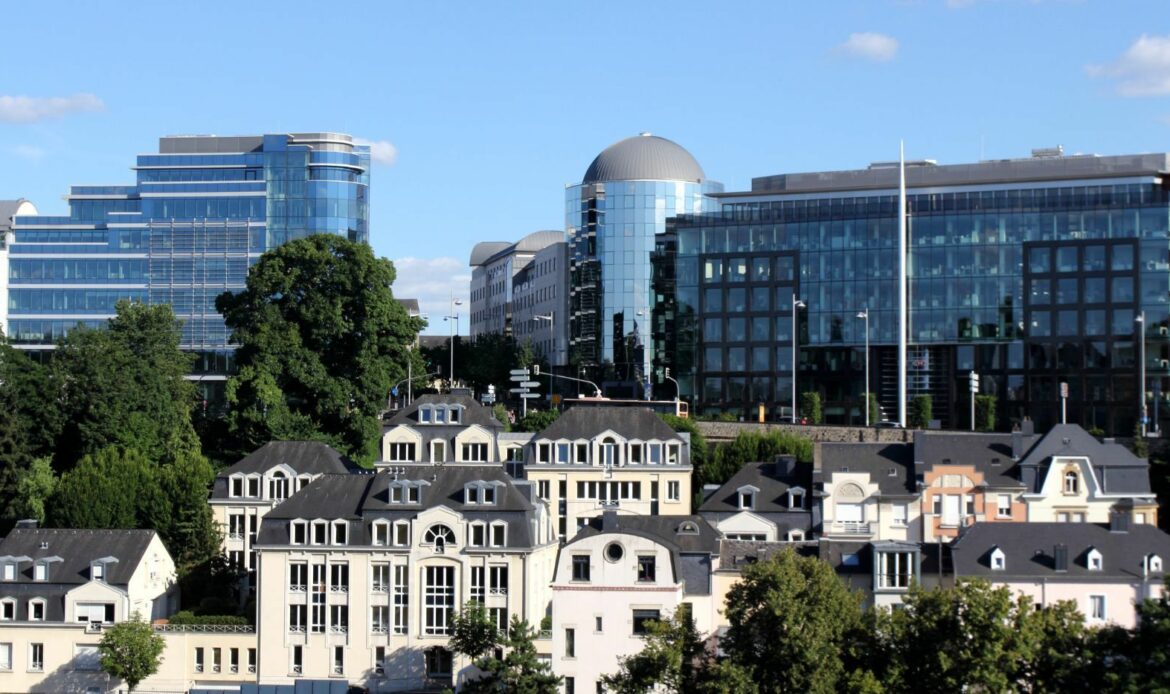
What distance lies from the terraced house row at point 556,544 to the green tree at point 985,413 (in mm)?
26242

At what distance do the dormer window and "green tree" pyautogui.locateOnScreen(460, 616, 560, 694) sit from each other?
22.1 metres

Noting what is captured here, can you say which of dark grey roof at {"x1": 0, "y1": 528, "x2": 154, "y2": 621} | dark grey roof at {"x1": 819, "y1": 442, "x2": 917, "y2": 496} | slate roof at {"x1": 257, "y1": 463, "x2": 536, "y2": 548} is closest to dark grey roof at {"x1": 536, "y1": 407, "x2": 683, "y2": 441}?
dark grey roof at {"x1": 819, "y1": 442, "x2": 917, "y2": 496}

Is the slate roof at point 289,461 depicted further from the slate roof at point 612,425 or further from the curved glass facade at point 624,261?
the curved glass facade at point 624,261

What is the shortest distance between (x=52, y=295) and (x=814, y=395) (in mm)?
67985

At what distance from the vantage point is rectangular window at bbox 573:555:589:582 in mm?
88125

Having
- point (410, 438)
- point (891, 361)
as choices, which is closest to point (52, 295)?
point (410, 438)

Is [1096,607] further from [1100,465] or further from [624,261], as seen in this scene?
[624,261]

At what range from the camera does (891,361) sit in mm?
149000

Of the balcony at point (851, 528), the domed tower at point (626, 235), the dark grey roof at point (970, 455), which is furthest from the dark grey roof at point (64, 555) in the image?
the domed tower at point (626, 235)

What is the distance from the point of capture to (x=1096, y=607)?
282ft

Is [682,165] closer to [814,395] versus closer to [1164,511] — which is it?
[814,395]

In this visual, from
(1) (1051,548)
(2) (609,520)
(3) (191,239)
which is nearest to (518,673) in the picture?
(2) (609,520)

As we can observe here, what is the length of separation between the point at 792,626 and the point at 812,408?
216 feet

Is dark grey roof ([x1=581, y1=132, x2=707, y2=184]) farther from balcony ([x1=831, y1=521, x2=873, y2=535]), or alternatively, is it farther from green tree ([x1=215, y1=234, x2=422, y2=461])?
balcony ([x1=831, y1=521, x2=873, y2=535])
